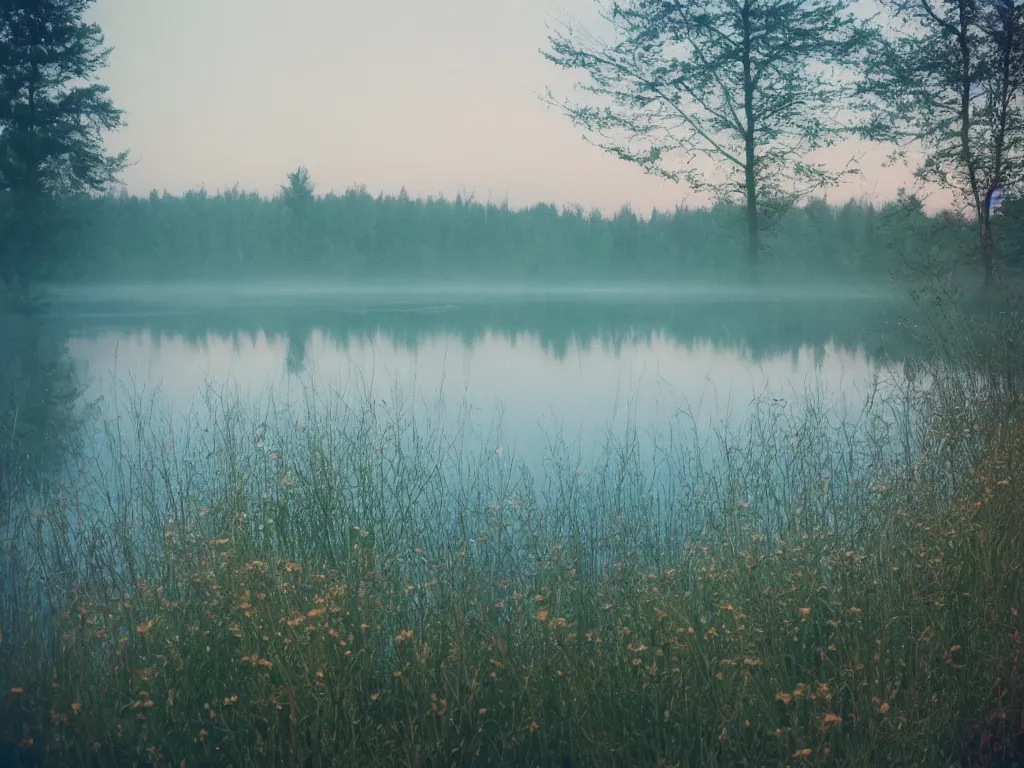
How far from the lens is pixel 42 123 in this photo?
19031 millimetres

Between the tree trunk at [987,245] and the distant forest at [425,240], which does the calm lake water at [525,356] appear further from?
the tree trunk at [987,245]

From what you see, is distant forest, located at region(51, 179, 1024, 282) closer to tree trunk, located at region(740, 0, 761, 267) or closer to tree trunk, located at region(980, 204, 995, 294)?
tree trunk, located at region(740, 0, 761, 267)

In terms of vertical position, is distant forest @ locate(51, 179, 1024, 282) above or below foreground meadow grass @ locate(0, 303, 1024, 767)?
above

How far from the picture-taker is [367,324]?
21.4 meters

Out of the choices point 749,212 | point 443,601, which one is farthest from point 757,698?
point 749,212

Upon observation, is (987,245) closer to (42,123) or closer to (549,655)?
→ (549,655)

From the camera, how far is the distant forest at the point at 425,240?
65.5 ft

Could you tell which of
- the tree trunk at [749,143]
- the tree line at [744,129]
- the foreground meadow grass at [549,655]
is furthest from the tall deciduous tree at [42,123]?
the foreground meadow grass at [549,655]

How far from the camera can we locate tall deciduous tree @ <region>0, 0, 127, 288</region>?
A: 18281mm

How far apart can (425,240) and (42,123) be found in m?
18.7

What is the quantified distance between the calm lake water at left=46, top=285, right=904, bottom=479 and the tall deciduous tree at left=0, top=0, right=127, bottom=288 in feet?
8.91

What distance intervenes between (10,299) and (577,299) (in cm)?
1618

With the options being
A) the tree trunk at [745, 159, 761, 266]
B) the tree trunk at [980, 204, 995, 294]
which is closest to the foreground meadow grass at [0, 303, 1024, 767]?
the tree trunk at [980, 204, 995, 294]

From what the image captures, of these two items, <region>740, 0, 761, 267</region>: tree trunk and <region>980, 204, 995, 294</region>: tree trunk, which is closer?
<region>980, 204, 995, 294</region>: tree trunk
